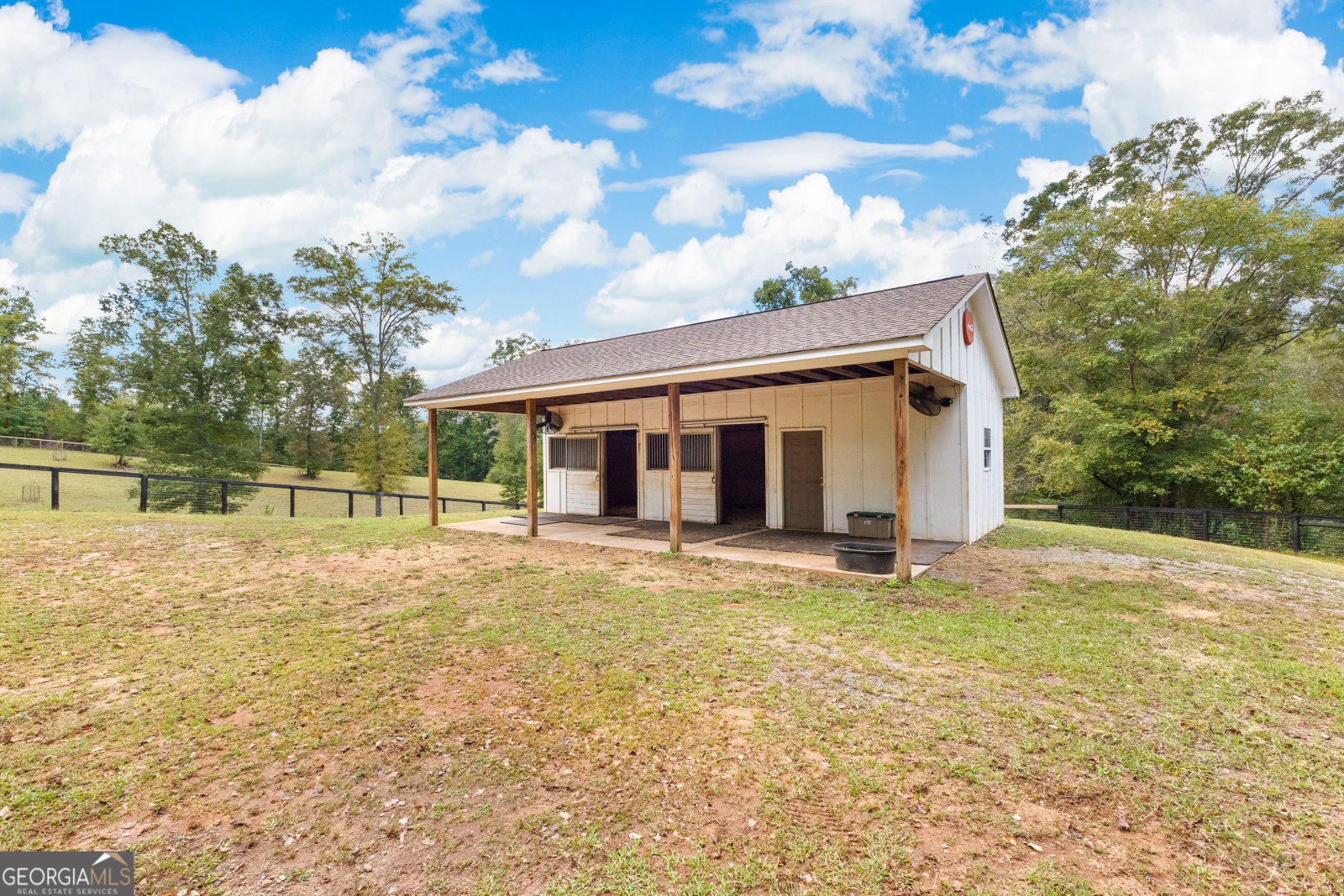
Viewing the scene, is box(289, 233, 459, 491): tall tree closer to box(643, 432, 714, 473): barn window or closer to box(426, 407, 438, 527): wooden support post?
box(426, 407, 438, 527): wooden support post

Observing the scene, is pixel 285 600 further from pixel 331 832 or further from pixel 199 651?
pixel 331 832

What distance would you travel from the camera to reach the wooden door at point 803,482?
31.4 feet

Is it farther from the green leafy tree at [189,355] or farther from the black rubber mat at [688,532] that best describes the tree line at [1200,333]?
the green leafy tree at [189,355]

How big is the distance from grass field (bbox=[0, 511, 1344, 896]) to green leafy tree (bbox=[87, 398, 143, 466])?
27667mm

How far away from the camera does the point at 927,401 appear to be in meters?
8.42

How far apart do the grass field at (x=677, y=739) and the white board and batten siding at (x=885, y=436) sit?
3.24m

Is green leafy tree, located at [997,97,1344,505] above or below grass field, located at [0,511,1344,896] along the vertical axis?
above

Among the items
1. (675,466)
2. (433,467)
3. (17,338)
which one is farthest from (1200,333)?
(17,338)

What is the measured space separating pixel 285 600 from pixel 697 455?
23.4 feet

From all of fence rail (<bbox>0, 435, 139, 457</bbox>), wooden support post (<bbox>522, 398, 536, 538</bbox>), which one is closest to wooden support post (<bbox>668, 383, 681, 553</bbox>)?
wooden support post (<bbox>522, 398, 536, 538</bbox>)

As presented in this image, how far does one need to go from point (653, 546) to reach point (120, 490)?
2043cm

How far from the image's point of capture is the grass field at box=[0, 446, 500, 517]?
14.6m

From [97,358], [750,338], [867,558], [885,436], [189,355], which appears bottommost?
→ [867,558]

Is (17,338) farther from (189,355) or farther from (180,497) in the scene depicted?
(180,497)
